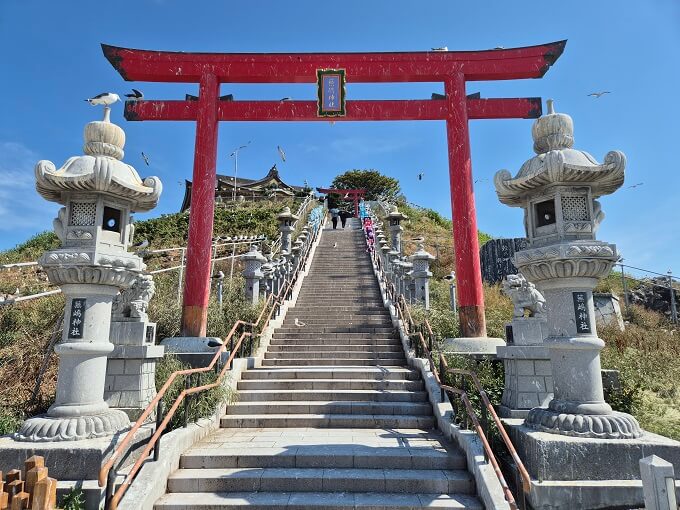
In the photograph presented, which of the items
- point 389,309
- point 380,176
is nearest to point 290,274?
point 389,309

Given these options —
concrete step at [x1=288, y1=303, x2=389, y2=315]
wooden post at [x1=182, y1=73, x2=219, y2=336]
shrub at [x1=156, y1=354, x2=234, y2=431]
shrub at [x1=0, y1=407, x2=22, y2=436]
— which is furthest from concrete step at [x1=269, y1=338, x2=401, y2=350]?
shrub at [x1=0, y1=407, x2=22, y2=436]

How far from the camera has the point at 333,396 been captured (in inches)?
272

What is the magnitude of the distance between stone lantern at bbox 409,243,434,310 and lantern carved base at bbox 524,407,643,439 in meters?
9.03

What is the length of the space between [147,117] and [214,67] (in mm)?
2236

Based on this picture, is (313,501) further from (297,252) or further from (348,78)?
(297,252)

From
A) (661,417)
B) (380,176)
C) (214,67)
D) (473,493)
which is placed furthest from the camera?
(380,176)

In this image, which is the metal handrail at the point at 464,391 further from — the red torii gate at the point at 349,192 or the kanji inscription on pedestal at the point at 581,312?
the red torii gate at the point at 349,192

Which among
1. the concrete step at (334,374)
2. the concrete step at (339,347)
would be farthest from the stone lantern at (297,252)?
the concrete step at (334,374)

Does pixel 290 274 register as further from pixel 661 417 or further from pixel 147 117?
pixel 661 417

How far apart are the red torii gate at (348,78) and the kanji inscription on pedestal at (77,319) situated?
5639 mm

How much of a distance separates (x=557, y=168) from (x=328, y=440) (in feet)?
14.5

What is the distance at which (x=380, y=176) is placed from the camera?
159 feet

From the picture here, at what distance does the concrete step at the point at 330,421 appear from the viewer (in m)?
6.20

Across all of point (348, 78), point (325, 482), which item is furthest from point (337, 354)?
point (348, 78)
